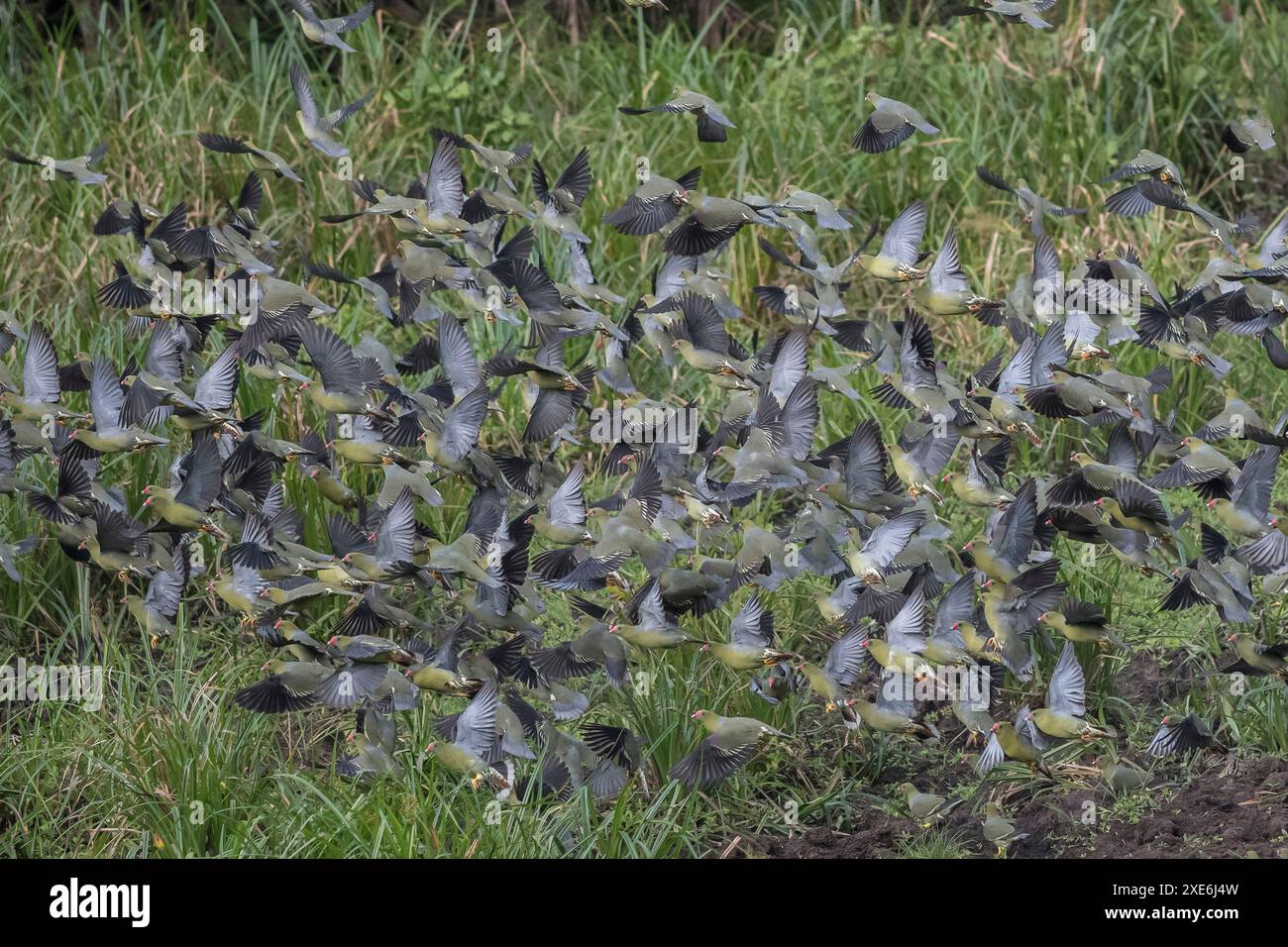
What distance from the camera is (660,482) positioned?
3.70 meters

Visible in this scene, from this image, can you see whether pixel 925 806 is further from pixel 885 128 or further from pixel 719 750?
pixel 885 128

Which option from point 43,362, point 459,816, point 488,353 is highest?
point 43,362

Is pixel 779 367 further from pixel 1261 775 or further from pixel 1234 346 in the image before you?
pixel 1234 346

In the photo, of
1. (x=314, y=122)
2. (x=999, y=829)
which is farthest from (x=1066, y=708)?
(x=314, y=122)

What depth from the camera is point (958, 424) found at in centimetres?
356

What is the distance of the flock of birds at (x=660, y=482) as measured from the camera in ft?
11.5

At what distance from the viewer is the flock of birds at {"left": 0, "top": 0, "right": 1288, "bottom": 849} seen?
3506mm

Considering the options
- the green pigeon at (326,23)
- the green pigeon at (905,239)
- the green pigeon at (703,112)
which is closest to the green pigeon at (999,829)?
the green pigeon at (905,239)

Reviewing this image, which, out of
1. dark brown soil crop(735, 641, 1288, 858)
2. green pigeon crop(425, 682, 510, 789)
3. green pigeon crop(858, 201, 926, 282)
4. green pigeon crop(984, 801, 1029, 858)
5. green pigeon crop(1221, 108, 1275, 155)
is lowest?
dark brown soil crop(735, 641, 1288, 858)

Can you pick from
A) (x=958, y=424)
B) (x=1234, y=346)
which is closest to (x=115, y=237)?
(x=958, y=424)

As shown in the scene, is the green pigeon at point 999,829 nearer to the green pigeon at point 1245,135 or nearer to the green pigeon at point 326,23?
the green pigeon at point 1245,135

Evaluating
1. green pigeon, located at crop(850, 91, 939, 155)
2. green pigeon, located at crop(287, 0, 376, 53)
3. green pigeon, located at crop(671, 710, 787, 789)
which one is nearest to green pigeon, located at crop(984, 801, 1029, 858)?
green pigeon, located at crop(671, 710, 787, 789)

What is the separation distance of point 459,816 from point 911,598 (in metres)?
1.12

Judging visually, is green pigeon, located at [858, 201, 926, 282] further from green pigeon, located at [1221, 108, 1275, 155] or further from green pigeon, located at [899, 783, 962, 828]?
green pigeon, located at [899, 783, 962, 828]
